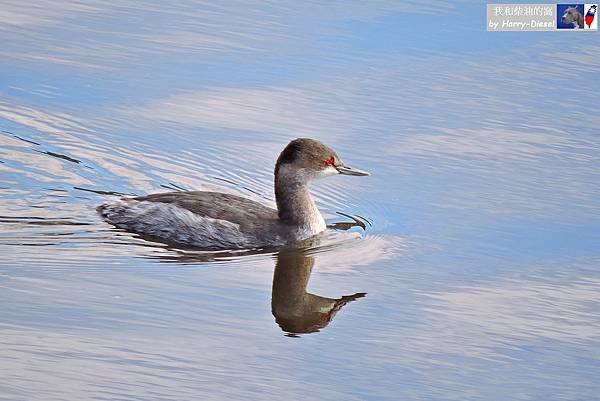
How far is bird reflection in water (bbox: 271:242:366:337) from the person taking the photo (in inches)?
424

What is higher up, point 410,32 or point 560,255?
point 410,32

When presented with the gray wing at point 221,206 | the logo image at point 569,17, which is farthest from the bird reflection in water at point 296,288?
the logo image at point 569,17

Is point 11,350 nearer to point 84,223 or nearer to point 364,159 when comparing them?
point 84,223

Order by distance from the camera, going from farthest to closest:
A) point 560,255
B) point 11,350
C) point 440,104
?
point 440,104
point 560,255
point 11,350

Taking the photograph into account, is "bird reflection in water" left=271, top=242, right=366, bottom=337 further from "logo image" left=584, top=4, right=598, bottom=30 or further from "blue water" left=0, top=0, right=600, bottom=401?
"logo image" left=584, top=4, right=598, bottom=30

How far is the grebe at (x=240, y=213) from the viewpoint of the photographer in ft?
42.9

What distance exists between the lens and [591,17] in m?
18.5

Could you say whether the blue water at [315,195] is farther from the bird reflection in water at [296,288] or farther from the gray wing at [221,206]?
the gray wing at [221,206]

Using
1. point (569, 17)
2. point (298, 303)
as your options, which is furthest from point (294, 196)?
point (569, 17)

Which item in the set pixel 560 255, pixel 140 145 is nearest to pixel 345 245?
pixel 560 255

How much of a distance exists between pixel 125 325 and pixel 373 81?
7.04 metres

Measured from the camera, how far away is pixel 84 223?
13211 mm

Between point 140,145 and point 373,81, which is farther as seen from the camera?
point 373,81

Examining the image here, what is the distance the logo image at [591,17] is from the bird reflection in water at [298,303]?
748cm
